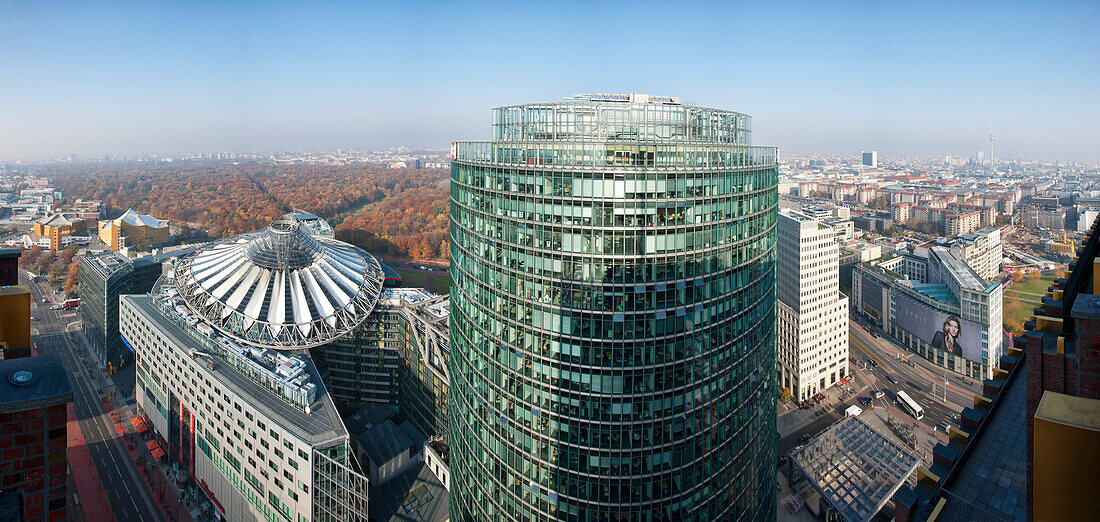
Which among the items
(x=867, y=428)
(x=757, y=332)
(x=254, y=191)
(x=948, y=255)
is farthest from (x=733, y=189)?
(x=254, y=191)

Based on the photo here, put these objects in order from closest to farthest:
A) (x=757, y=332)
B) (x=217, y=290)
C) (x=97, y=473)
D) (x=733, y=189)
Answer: (x=733, y=189) < (x=757, y=332) < (x=97, y=473) < (x=217, y=290)

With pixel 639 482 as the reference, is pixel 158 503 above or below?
below

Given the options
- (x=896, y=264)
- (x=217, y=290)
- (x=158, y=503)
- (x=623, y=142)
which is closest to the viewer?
(x=623, y=142)

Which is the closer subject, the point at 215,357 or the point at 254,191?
the point at 215,357

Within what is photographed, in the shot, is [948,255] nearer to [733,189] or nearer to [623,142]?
[733,189]

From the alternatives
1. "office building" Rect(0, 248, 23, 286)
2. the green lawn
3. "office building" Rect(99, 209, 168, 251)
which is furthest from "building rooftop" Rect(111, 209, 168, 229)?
"office building" Rect(0, 248, 23, 286)

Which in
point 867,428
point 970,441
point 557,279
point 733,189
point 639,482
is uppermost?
point 733,189

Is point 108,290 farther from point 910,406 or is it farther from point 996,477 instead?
point 910,406

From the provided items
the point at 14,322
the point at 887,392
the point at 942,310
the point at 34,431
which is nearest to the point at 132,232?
the point at 14,322
